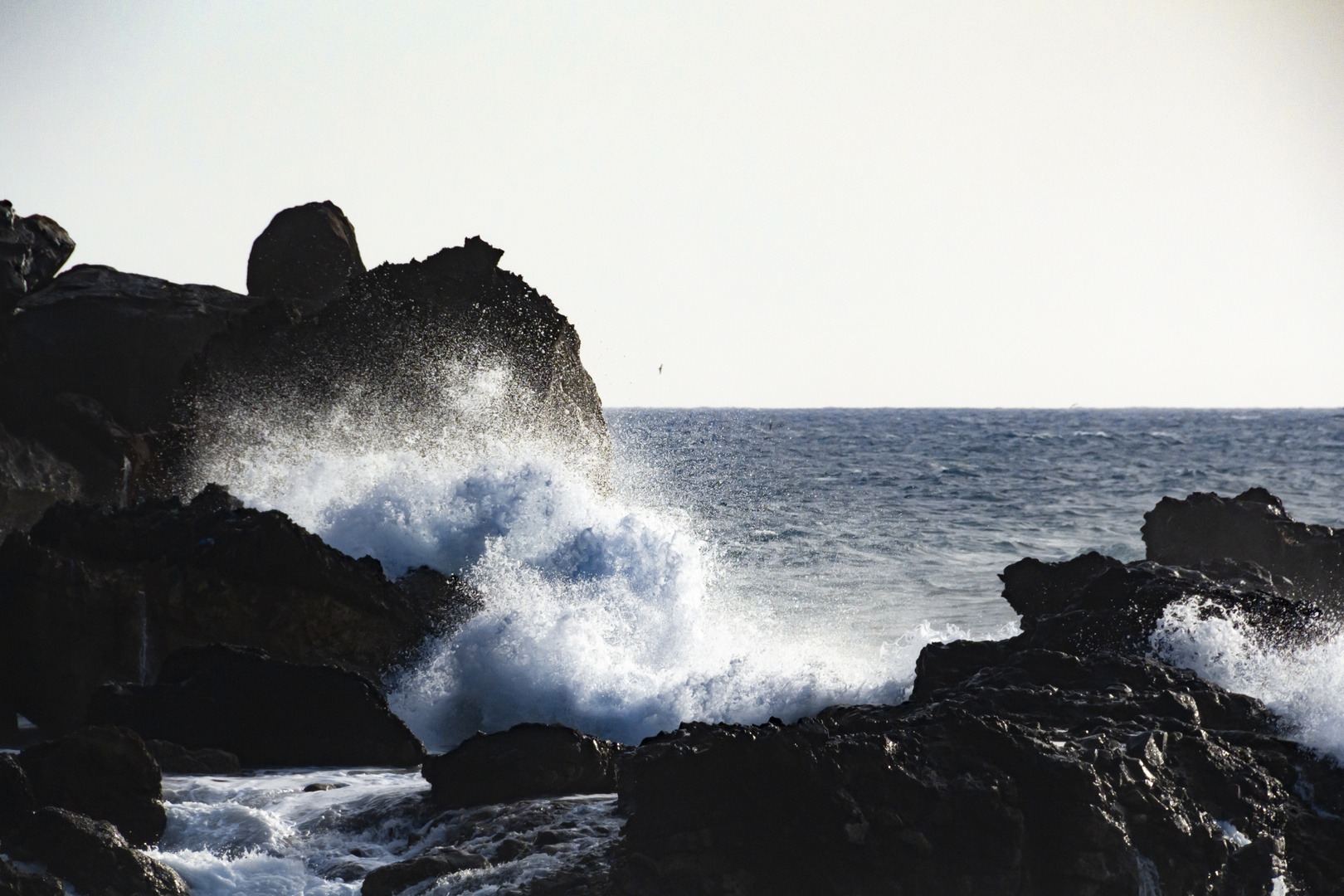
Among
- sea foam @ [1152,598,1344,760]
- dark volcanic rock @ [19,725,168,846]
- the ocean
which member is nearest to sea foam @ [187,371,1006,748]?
the ocean

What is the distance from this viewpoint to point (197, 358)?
60.0 feet

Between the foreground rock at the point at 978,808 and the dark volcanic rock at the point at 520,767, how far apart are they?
97cm

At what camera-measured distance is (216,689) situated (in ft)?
25.4

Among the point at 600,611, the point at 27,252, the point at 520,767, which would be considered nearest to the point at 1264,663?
the point at 520,767

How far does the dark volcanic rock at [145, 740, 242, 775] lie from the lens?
23.2ft

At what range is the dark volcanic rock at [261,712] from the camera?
25.0ft

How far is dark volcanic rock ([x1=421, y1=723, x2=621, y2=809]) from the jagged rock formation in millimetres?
11538

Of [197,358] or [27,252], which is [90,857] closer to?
[197,358]

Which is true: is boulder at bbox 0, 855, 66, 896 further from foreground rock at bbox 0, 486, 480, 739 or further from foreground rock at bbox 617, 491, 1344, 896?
foreground rock at bbox 0, 486, 480, 739

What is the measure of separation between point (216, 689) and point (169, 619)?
2.10 metres

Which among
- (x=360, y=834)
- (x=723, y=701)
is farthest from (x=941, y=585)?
(x=360, y=834)

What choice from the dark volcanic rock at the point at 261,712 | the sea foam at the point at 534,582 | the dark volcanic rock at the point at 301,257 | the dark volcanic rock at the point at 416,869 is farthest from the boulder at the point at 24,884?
the dark volcanic rock at the point at 301,257

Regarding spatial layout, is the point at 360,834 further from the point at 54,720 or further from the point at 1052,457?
the point at 1052,457

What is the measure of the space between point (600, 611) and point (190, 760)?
5.05 meters
